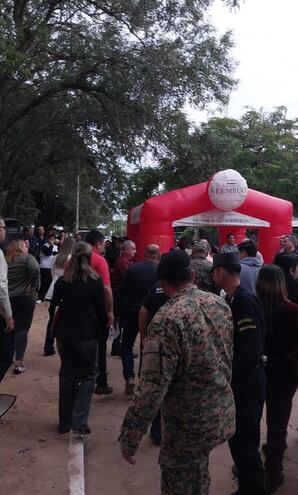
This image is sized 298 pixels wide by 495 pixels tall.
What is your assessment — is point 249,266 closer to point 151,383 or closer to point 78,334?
point 78,334

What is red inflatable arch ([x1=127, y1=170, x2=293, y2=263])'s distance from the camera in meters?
11.3

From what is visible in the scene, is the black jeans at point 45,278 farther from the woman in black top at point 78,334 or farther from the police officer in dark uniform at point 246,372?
the police officer in dark uniform at point 246,372

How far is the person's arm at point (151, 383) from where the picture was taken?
229 cm

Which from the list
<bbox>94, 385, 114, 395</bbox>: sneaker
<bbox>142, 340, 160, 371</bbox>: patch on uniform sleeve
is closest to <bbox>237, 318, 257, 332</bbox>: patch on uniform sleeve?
<bbox>142, 340, 160, 371</bbox>: patch on uniform sleeve

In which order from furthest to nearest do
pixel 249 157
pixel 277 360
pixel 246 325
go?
pixel 249 157
pixel 277 360
pixel 246 325

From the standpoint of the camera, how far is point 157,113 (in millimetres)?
13352

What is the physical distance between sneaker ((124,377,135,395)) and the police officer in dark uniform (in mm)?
2460

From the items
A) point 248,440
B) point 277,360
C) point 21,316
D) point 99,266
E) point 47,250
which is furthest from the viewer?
point 47,250

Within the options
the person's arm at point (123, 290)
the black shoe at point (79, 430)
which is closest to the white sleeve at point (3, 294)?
the black shoe at point (79, 430)

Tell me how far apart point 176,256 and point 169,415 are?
77 centimetres

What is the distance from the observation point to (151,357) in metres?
2.32

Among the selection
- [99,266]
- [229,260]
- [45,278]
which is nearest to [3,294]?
[99,266]

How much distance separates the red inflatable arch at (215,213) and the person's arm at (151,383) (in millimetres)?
8874

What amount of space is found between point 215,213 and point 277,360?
844 centimetres
